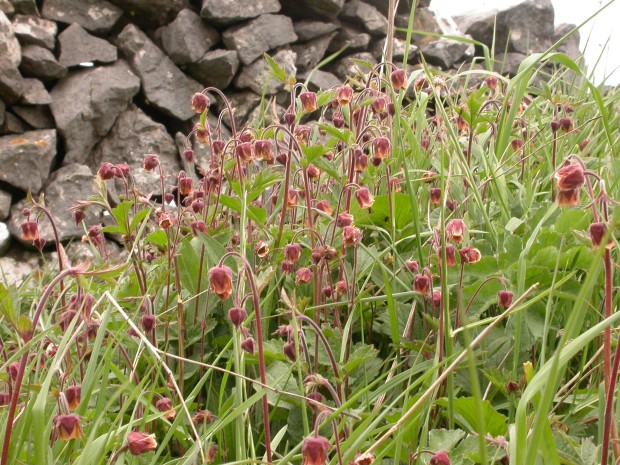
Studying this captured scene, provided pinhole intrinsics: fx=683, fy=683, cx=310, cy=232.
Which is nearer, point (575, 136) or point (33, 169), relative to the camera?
point (575, 136)

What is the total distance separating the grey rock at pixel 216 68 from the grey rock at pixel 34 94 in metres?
1.46

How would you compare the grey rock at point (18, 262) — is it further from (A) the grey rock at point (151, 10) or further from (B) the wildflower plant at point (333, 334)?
(B) the wildflower plant at point (333, 334)

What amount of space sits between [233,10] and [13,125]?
7.97 feet

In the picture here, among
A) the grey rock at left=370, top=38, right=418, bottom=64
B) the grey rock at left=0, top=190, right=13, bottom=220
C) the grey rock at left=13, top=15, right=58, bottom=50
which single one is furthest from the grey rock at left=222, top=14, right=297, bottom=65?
the grey rock at left=0, top=190, right=13, bottom=220

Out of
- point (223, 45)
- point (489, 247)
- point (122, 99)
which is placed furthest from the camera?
point (223, 45)

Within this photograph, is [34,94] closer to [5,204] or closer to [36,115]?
[36,115]

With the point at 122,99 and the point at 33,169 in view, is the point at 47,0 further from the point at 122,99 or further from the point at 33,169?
the point at 33,169

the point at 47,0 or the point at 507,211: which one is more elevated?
the point at 507,211

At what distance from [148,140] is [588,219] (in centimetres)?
579

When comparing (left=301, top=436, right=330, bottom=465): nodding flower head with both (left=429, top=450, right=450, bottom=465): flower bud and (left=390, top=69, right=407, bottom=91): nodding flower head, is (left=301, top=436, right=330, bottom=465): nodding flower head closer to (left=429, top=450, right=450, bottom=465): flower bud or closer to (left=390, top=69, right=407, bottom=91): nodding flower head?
(left=429, top=450, right=450, bottom=465): flower bud

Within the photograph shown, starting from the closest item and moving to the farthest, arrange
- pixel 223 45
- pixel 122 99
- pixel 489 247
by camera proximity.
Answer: pixel 489 247 → pixel 122 99 → pixel 223 45

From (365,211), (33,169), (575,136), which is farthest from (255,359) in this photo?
(33,169)

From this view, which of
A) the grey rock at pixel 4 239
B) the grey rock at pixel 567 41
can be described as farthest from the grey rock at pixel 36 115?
the grey rock at pixel 567 41

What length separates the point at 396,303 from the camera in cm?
129
